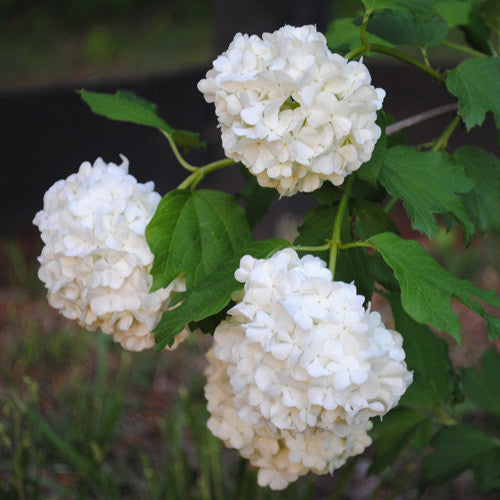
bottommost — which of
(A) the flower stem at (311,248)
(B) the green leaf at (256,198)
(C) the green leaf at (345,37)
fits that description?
(B) the green leaf at (256,198)

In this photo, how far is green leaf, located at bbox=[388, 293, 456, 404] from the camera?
1132 millimetres

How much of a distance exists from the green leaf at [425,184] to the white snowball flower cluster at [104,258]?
296mm

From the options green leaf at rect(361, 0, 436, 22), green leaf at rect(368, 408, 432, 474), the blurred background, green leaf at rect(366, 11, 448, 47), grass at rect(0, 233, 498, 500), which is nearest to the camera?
green leaf at rect(361, 0, 436, 22)

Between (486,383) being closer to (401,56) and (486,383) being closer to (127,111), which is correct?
(401,56)

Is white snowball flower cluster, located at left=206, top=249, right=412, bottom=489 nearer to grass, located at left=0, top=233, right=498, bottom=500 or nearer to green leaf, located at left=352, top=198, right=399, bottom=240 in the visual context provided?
green leaf, located at left=352, top=198, right=399, bottom=240

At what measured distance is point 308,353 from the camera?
0.75 m

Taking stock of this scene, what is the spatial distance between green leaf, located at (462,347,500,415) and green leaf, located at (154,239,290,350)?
948mm

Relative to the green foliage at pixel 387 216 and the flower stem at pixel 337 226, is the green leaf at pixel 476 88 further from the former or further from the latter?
the flower stem at pixel 337 226

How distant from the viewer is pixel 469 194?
112 centimetres

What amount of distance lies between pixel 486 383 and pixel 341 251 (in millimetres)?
893

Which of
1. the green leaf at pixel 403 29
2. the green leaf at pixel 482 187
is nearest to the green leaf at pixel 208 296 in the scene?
the green leaf at pixel 482 187

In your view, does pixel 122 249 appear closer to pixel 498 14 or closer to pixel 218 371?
pixel 218 371

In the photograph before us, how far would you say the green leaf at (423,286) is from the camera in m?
0.82

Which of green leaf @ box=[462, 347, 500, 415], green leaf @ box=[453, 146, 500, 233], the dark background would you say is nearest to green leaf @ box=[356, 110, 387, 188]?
green leaf @ box=[453, 146, 500, 233]
